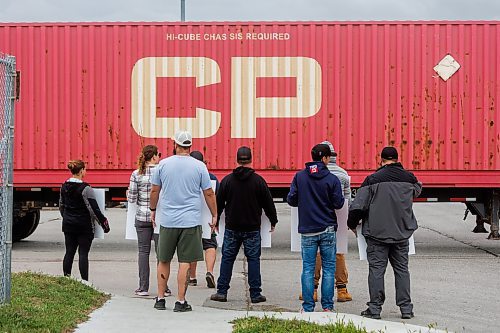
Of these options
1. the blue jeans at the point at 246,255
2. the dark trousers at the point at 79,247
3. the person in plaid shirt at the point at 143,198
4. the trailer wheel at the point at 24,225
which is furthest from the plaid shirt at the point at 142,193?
the trailer wheel at the point at 24,225

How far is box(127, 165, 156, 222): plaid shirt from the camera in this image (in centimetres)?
932

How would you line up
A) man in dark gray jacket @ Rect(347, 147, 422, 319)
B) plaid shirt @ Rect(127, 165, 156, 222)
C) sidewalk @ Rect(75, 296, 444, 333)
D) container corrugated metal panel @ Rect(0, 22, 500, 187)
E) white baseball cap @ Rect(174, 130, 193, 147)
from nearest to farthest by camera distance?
1. sidewalk @ Rect(75, 296, 444, 333)
2. man in dark gray jacket @ Rect(347, 147, 422, 319)
3. white baseball cap @ Rect(174, 130, 193, 147)
4. plaid shirt @ Rect(127, 165, 156, 222)
5. container corrugated metal panel @ Rect(0, 22, 500, 187)

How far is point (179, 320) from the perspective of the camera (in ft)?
25.8

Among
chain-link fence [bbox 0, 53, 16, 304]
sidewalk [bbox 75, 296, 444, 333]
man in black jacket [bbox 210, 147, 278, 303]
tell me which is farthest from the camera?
man in black jacket [bbox 210, 147, 278, 303]

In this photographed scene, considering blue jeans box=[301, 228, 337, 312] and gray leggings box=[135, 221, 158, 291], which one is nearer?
blue jeans box=[301, 228, 337, 312]

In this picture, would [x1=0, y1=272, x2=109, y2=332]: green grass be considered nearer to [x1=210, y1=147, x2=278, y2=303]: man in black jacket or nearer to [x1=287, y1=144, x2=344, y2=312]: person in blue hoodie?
[x1=210, y1=147, x2=278, y2=303]: man in black jacket

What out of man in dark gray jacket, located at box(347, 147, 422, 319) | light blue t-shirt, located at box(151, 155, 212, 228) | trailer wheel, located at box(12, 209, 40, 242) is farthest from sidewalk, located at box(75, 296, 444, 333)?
trailer wheel, located at box(12, 209, 40, 242)

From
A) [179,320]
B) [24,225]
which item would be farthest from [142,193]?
[24,225]

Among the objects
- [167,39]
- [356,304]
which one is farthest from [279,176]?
[356,304]

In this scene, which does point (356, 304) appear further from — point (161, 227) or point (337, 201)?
point (161, 227)

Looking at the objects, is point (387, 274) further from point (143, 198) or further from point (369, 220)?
point (143, 198)

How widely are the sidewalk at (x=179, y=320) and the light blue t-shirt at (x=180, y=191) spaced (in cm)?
87

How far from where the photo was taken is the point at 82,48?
48.1 ft

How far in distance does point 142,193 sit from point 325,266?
2220mm
